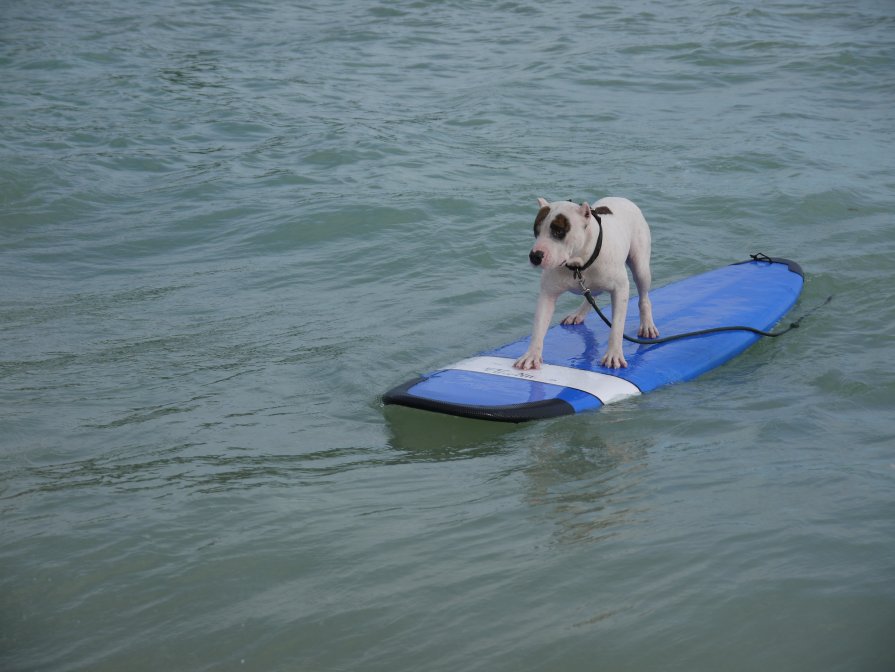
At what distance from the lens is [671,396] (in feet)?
20.3

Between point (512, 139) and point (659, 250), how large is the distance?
176 inches

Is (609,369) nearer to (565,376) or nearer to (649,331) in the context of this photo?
(565,376)

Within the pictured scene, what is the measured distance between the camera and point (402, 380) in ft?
22.3

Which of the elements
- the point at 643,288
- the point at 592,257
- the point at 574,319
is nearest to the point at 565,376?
the point at 592,257

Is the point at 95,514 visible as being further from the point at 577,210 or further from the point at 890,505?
the point at 890,505

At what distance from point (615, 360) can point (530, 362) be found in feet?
1.71

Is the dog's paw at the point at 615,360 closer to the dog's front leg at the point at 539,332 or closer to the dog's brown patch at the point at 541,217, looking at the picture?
the dog's front leg at the point at 539,332

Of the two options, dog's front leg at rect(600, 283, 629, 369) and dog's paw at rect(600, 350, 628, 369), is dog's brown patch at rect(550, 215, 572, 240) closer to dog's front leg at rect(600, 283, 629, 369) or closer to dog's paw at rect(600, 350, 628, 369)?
dog's front leg at rect(600, 283, 629, 369)

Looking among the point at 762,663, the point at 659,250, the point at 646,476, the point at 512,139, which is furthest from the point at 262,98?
the point at 762,663

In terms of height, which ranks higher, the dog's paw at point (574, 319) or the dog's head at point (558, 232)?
the dog's head at point (558, 232)

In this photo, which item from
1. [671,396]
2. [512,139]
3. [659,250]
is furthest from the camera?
[512,139]

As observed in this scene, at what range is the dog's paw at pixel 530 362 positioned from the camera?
20.9 ft

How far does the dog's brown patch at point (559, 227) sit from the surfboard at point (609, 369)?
93 centimetres

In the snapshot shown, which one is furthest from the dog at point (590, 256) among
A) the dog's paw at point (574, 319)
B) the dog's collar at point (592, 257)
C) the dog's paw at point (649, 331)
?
the dog's paw at point (574, 319)
